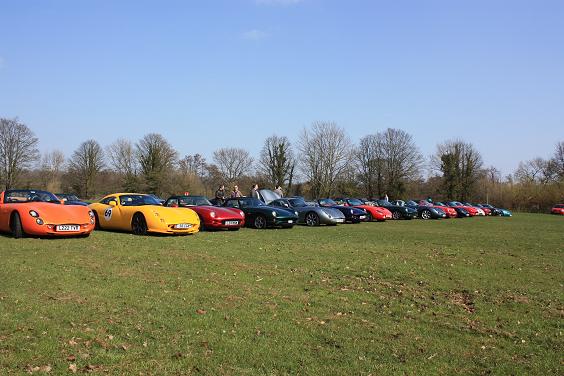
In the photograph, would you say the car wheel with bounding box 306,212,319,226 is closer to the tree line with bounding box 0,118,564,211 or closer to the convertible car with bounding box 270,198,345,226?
the convertible car with bounding box 270,198,345,226

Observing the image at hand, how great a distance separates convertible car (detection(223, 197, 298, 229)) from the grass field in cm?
881

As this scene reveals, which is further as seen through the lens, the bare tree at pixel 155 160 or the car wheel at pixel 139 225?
the bare tree at pixel 155 160

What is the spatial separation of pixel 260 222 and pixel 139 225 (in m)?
6.12

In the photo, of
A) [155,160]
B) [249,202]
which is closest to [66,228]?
[249,202]

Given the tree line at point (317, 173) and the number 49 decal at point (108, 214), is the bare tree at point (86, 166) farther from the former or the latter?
the number 49 decal at point (108, 214)

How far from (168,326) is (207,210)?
472 inches

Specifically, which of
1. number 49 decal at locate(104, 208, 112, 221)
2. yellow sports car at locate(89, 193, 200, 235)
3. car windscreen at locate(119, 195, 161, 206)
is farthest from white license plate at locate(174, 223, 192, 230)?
number 49 decal at locate(104, 208, 112, 221)

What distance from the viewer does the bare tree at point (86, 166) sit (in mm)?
72125

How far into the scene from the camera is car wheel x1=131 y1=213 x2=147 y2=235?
47.0ft

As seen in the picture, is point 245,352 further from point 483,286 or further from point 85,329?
point 483,286

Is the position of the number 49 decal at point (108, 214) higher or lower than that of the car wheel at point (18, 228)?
higher

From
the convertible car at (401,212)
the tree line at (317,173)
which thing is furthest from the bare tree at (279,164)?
the convertible car at (401,212)

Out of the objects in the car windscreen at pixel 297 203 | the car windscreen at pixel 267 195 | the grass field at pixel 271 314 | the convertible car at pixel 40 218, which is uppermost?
the car windscreen at pixel 267 195

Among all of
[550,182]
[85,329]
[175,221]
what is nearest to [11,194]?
[175,221]
